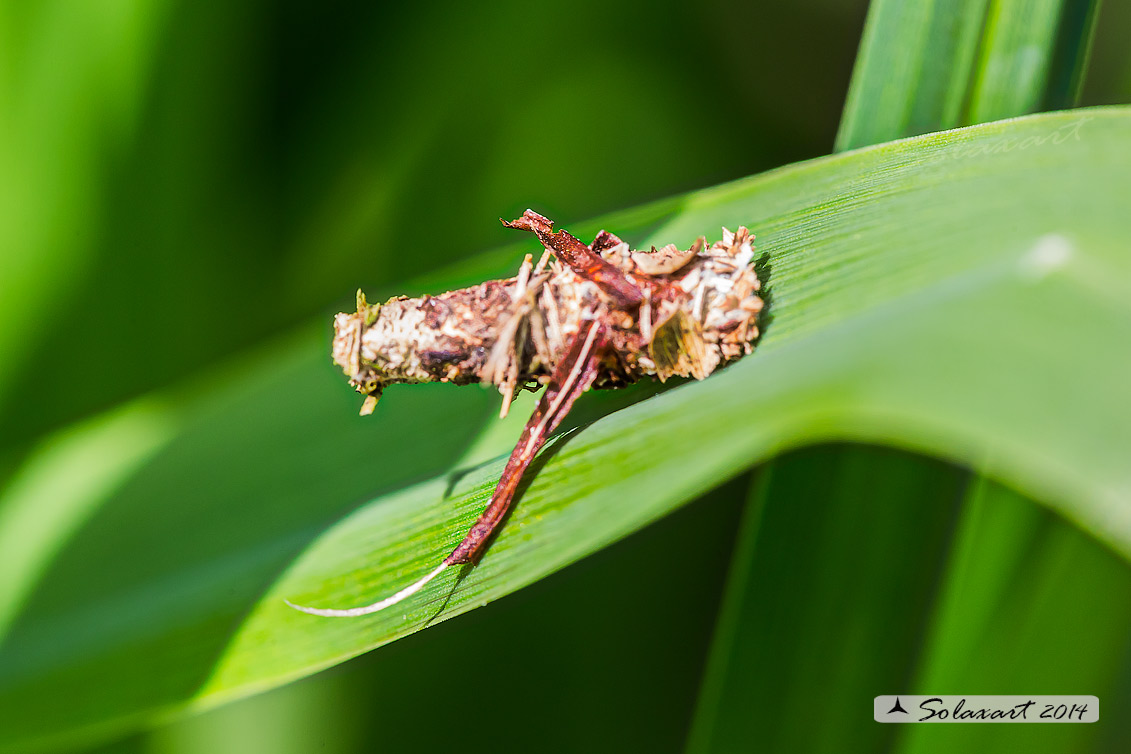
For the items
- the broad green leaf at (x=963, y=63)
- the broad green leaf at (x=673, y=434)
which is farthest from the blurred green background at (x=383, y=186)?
the broad green leaf at (x=963, y=63)

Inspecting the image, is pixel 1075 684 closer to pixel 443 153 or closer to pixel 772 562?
pixel 772 562

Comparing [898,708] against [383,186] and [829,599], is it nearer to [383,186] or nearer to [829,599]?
[829,599]

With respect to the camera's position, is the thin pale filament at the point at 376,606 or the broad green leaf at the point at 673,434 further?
the thin pale filament at the point at 376,606

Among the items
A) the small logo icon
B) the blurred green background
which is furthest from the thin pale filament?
the blurred green background

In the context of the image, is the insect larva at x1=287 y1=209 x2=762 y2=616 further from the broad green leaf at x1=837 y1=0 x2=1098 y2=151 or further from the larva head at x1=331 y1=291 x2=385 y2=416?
the broad green leaf at x1=837 y1=0 x2=1098 y2=151

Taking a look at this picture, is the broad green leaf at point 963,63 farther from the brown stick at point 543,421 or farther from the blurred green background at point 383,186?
the blurred green background at point 383,186

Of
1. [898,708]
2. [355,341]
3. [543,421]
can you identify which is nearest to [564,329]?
[543,421]
